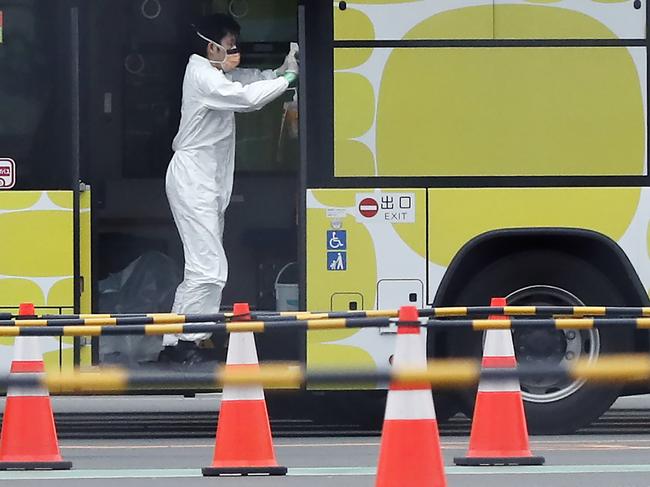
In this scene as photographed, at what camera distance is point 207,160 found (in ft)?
34.7

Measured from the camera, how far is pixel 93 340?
10.3 meters

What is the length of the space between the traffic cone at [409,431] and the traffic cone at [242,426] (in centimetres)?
99

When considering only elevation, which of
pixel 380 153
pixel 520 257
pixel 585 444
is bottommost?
pixel 585 444

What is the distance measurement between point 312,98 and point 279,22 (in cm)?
107

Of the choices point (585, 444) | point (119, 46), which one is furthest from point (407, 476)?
point (119, 46)

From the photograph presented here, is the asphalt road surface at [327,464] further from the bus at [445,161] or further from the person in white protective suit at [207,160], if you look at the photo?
the person in white protective suit at [207,160]

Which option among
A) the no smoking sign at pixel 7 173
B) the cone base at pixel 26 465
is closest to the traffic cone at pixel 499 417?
the cone base at pixel 26 465

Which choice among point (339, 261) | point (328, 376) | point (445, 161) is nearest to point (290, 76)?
point (445, 161)

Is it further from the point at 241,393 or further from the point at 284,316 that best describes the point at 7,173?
the point at 241,393

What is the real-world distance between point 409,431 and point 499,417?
1.19 metres

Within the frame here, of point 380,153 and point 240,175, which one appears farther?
point 240,175

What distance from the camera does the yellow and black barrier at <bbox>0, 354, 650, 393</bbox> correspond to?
302 inches

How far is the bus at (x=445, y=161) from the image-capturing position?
10031 mm

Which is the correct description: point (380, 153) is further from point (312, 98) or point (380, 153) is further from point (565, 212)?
point (565, 212)
